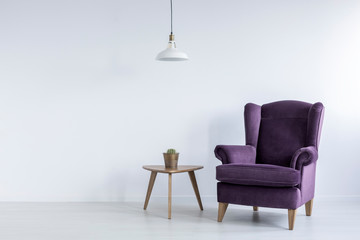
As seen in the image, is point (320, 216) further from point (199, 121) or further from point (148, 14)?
point (148, 14)

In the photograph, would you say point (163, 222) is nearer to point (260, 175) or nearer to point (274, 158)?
point (260, 175)

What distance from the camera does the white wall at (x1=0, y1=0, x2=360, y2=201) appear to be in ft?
15.1

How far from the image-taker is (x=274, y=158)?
4.05 m

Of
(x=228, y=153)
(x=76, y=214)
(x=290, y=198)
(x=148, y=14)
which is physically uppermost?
(x=148, y=14)

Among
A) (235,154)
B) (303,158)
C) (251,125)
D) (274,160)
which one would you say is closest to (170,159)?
(235,154)

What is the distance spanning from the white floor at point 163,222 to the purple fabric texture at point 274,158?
23 cm

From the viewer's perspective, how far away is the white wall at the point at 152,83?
4605mm

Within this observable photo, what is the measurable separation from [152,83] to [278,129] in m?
1.40

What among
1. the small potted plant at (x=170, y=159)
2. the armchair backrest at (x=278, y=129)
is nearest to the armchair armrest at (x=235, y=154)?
the armchair backrest at (x=278, y=129)

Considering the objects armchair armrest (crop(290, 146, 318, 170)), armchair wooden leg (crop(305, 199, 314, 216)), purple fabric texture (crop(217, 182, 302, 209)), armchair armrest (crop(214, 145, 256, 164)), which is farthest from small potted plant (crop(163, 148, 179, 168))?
armchair wooden leg (crop(305, 199, 314, 216))

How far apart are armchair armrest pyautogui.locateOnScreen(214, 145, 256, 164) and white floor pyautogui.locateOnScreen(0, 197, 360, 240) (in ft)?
1.63

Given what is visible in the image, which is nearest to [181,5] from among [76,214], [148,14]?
[148,14]

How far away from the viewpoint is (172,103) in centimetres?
464

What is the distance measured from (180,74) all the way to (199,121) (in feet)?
A: 1.76
